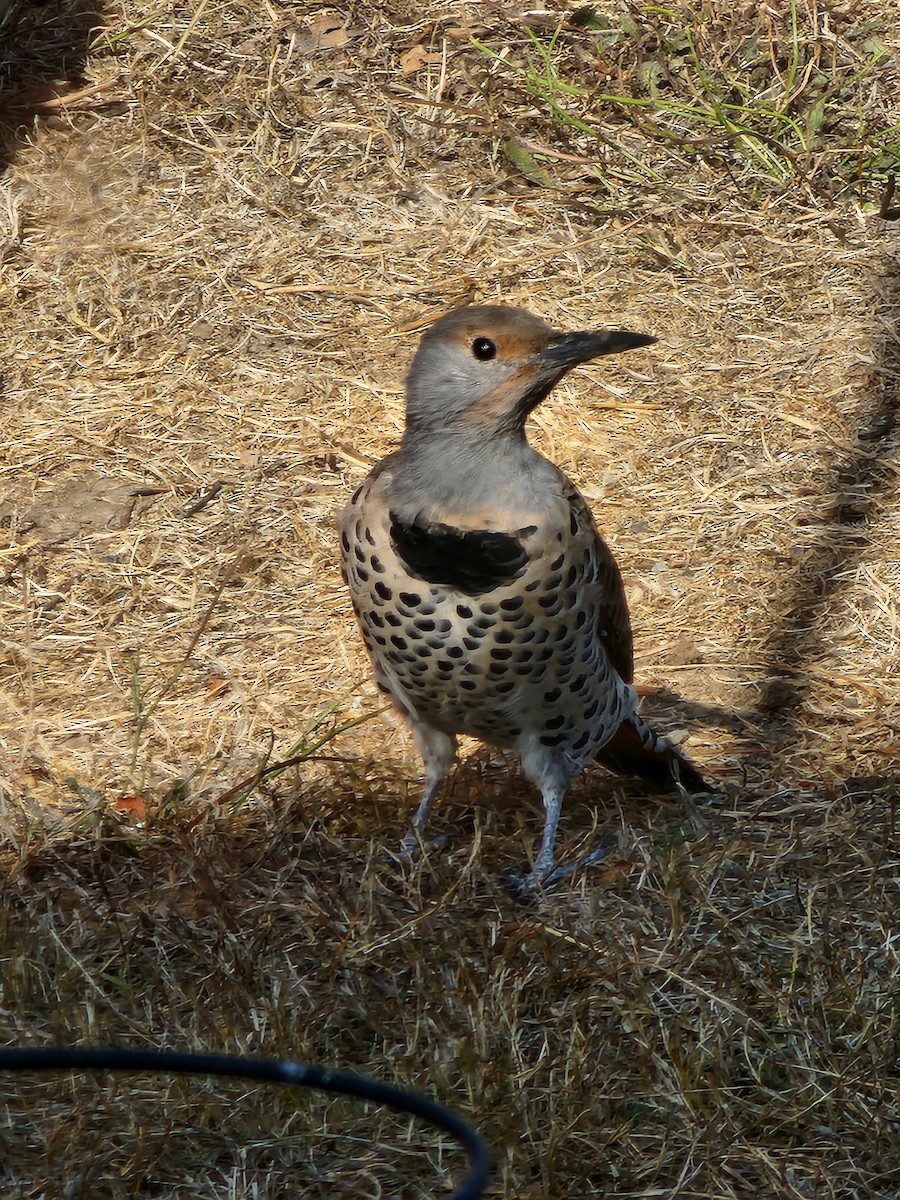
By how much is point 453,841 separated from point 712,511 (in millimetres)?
1689

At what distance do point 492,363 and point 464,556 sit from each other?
393mm

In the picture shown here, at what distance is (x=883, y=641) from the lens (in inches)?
168

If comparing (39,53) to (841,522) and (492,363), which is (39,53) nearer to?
(841,522)

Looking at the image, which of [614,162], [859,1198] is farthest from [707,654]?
[614,162]

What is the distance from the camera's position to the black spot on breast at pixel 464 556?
3129 mm

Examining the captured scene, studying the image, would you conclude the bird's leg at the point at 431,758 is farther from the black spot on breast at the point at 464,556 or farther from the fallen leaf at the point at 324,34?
the fallen leaf at the point at 324,34

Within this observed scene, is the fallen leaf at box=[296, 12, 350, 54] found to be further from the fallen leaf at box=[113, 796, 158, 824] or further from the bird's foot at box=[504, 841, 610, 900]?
the bird's foot at box=[504, 841, 610, 900]

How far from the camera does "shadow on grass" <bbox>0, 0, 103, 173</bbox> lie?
6.25 meters

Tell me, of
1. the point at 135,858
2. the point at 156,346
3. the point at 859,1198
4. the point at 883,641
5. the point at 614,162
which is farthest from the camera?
the point at 614,162

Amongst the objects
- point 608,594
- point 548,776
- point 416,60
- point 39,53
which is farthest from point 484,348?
point 39,53

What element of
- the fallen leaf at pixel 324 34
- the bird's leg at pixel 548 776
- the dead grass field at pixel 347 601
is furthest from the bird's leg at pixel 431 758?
the fallen leaf at pixel 324 34

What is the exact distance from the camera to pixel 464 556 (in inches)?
123

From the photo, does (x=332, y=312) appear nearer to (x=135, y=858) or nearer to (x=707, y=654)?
(x=707, y=654)

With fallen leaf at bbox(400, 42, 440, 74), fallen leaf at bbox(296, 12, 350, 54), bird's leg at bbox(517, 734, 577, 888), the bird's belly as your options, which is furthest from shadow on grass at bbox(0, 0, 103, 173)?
bird's leg at bbox(517, 734, 577, 888)
